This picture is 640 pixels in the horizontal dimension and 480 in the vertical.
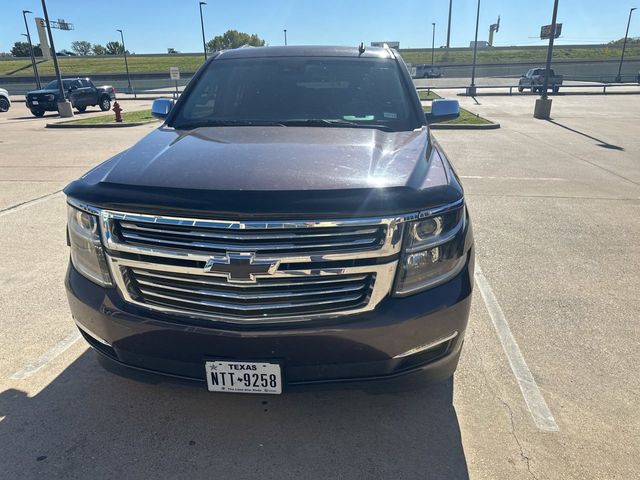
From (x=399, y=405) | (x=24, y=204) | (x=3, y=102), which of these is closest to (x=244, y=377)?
(x=399, y=405)

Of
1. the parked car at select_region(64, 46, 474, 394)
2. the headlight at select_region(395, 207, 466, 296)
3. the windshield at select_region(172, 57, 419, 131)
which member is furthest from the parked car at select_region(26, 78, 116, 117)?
the headlight at select_region(395, 207, 466, 296)

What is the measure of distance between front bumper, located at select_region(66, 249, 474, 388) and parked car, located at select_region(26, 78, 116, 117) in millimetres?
23851

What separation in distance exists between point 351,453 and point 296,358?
67 centimetres

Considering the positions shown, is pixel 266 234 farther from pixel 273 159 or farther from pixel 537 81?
pixel 537 81

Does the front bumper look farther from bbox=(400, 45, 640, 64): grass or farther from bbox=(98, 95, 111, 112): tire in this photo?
bbox=(400, 45, 640, 64): grass

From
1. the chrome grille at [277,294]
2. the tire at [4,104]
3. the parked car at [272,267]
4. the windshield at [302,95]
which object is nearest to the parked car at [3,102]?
the tire at [4,104]

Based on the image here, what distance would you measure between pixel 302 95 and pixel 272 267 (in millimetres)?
1953

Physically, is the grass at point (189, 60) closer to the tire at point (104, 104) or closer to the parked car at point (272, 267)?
the tire at point (104, 104)

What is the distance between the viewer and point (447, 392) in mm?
2814

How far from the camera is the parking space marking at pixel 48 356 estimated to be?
117 inches

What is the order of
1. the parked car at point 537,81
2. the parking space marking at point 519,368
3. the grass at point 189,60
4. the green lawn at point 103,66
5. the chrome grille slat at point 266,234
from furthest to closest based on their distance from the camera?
1. the grass at point 189,60
2. the green lawn at point 103,66
3. the parked car at point 537,81
4. the parking space marking at point 519,368
5. the chrome grille slat at point 266,234

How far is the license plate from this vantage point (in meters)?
2.09

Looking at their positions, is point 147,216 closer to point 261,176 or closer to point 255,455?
point 261,176

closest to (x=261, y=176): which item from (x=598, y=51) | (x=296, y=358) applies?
(x=296, y=358)
